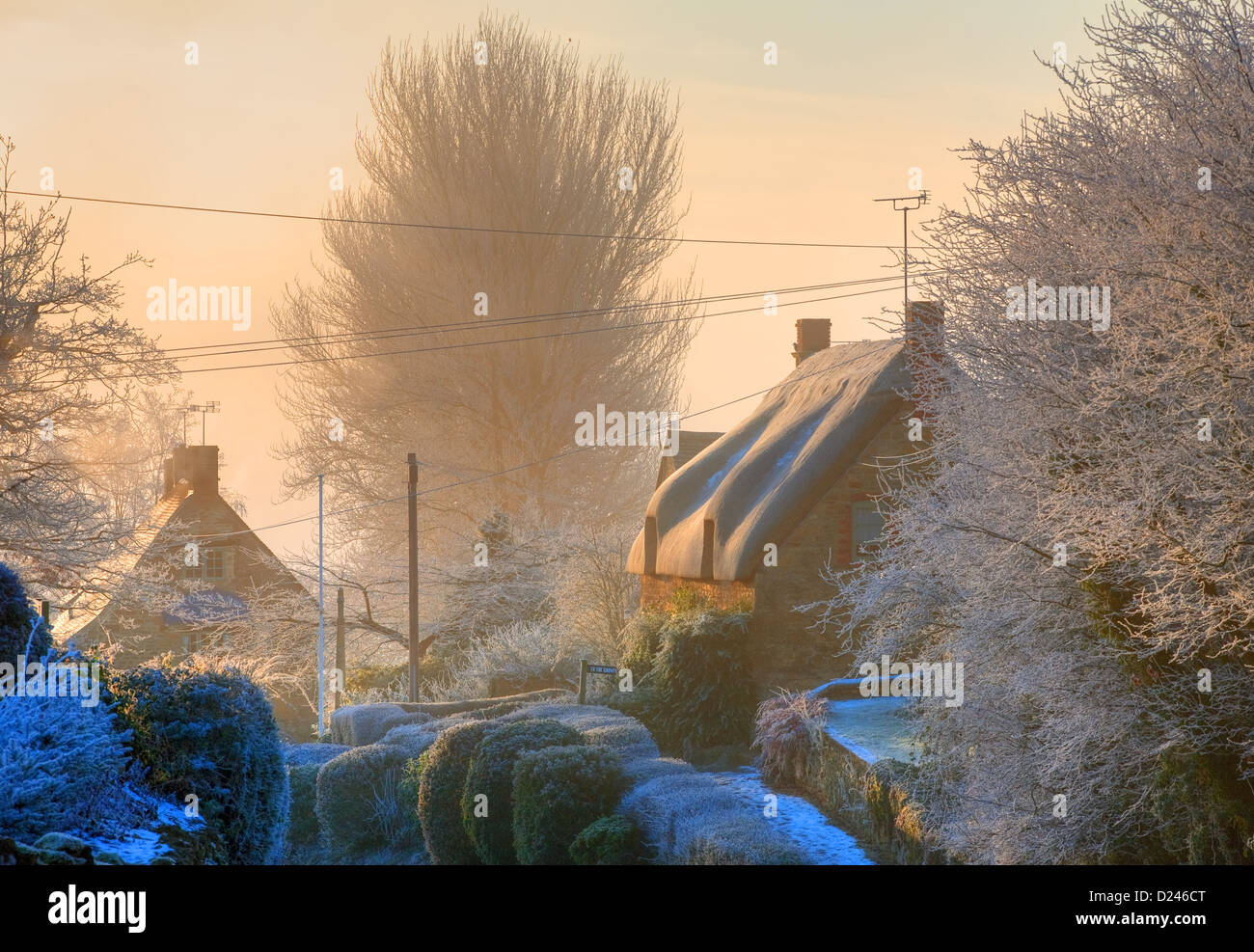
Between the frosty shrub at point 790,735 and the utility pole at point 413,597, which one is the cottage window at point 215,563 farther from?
the frosty shrub at point 790,735

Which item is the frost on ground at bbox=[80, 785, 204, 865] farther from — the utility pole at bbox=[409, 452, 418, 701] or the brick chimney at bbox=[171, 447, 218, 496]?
the brick chimney at bbox=[171, 447, 218, 496]

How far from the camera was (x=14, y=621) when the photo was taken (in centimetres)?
1118

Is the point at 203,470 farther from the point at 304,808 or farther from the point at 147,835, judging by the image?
the point at 147,835

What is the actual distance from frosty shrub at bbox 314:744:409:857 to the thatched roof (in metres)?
7.31

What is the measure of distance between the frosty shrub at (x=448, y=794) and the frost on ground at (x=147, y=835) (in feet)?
29.5

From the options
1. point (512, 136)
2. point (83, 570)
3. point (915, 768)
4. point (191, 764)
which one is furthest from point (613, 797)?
point (512, 136)

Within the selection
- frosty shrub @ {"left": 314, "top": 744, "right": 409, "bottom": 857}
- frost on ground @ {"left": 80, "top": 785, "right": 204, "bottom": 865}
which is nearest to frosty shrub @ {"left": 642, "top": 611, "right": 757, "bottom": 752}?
frosty shrub @ {"left": 314, "top": 744, "right": 409, "bottom": 857}

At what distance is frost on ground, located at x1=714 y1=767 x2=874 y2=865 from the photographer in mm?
15734

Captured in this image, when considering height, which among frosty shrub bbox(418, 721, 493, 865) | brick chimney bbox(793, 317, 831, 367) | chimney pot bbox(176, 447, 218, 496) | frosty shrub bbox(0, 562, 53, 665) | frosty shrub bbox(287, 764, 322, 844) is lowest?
frosty shrub bbox(287, 764, 322, 844)

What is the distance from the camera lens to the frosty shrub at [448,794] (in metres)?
19.7

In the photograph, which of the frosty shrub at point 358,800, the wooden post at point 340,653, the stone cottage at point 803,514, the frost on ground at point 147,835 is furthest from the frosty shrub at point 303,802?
the frost on ground at point 147,835

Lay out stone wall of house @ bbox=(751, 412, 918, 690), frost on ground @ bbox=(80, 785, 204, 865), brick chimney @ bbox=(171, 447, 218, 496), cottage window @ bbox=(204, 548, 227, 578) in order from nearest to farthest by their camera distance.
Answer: frost on ground @ bbox=(80, 785, 204, 865) < stone wall of house @ bbox=(751, 412, 918, 690) < cottage window @ bbox=(204, 548, 227, 578) < brick chimney @ bbox=(171, 447, 218, 496)
